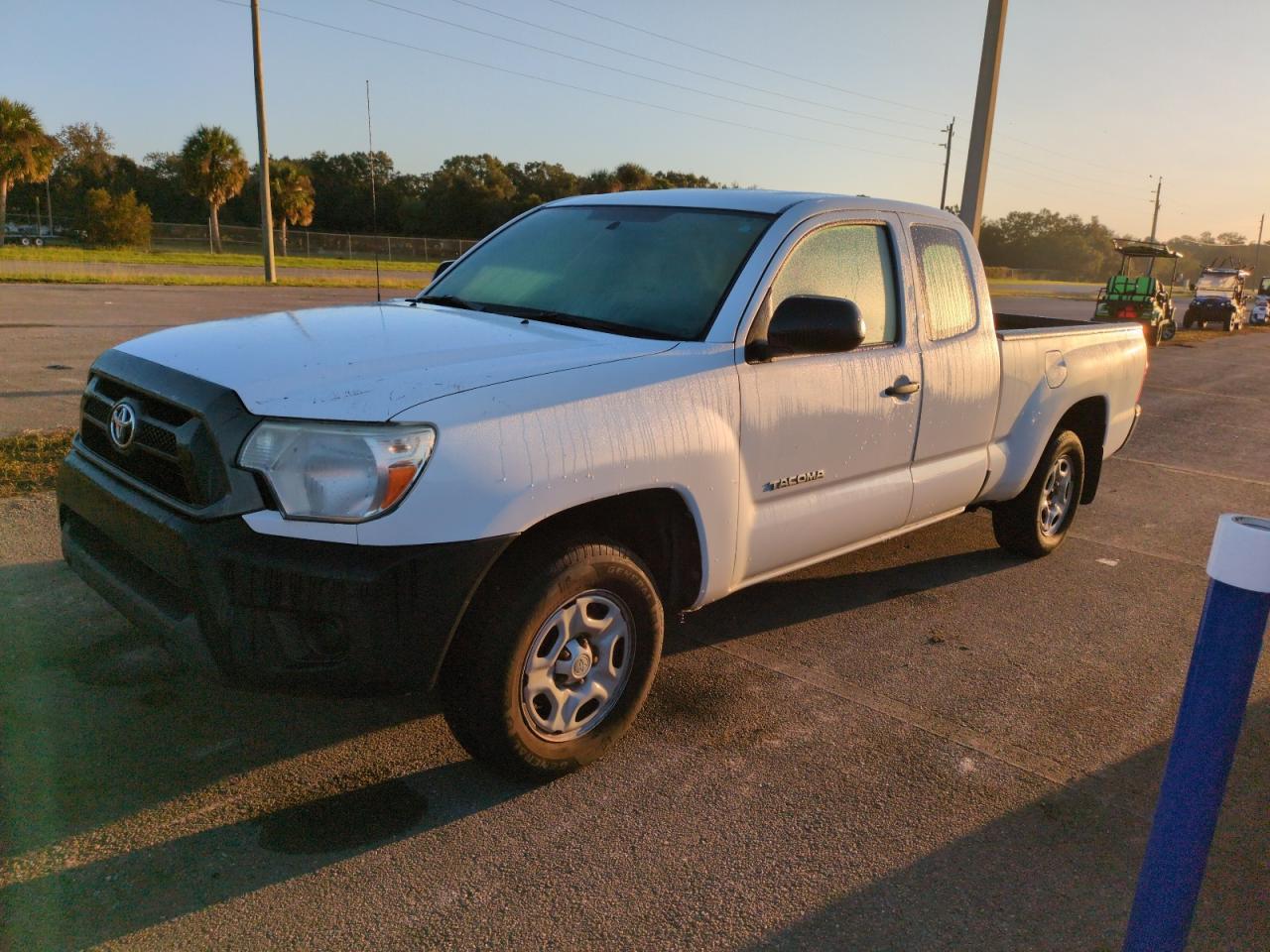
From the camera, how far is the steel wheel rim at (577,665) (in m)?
3.12

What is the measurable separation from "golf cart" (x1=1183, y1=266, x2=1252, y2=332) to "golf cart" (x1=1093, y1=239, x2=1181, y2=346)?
17.3 feet

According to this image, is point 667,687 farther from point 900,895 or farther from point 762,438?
point 900,895

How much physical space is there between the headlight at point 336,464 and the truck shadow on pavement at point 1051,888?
1.50 metres

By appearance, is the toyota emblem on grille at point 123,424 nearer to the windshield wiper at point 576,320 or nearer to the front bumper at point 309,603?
the front bumper at point 309,603

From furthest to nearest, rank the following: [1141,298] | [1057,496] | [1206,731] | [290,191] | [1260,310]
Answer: [290,191] → [1260,310] → [1141,298] → [1057,496] → [1206,731]

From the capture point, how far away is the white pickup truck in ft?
9.01

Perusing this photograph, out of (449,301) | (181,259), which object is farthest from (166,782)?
(181,259)

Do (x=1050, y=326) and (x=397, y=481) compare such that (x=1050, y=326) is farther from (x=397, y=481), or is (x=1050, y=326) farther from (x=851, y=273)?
(x=397, y=481)

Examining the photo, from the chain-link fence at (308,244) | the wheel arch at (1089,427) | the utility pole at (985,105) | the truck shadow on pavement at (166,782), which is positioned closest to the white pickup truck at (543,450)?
the truck shadow on pavement at (166,782)

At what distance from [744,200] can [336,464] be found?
2210mm

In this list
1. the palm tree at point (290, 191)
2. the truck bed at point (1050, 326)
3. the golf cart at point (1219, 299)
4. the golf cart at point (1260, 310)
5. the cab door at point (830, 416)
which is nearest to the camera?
the cab door at point (830, 416)

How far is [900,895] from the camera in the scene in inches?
109

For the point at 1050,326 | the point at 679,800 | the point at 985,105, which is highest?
the point at 985,105

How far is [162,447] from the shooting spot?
3.03 m
